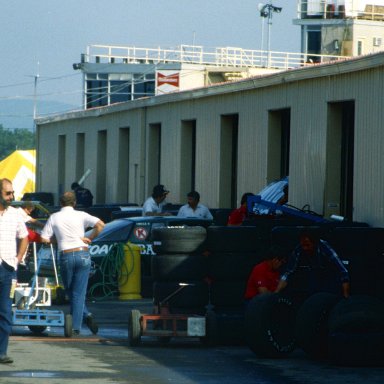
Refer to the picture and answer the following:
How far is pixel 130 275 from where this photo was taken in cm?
2272

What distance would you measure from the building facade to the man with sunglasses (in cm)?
1073

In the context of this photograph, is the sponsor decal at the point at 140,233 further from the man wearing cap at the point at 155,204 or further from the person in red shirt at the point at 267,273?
the person in red shirt at the point at 267,273

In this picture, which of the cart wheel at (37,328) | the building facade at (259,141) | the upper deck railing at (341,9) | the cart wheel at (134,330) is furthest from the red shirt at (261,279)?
the upper deck railing at (341,9)

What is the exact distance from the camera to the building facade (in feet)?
78.9

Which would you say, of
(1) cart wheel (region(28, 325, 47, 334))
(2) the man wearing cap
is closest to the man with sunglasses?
(1) cart wheel (region(28, 325, 47, 334))

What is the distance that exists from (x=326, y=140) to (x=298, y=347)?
11532mm

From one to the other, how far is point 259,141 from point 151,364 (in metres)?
17.2

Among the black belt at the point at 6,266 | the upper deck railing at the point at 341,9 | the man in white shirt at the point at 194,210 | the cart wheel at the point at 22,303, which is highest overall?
the upper deck railing at the point at 341,9

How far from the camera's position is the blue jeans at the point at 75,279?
16.4 m

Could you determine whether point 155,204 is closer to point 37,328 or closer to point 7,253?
point 37,328

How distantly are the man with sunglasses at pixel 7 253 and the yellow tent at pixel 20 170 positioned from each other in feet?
172

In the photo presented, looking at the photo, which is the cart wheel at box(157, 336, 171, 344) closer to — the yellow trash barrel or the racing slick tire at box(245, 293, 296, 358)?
the racing slick tire at box(245, 293, 296, 358)

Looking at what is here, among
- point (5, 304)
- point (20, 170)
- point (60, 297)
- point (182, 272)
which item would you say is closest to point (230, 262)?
point (182, 272)

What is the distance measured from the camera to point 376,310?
13.7 metres
